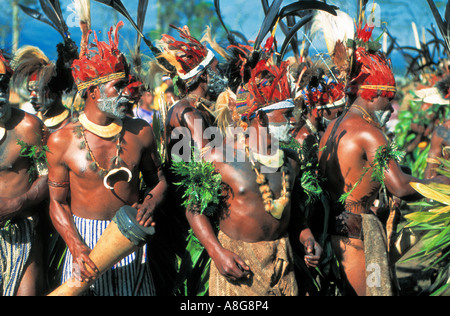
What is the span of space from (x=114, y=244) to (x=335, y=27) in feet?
9.33

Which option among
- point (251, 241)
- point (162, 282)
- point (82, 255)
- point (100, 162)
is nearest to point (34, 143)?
point (100, 162)

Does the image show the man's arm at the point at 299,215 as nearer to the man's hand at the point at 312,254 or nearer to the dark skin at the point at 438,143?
the man's hand at the point at 312,254

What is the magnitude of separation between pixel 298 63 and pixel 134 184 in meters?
3.26

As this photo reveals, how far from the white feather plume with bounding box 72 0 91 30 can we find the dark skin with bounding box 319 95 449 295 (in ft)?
7.26

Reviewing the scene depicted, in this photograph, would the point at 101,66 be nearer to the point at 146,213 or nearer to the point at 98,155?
the point at 98,155

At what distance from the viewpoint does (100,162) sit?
3.62m

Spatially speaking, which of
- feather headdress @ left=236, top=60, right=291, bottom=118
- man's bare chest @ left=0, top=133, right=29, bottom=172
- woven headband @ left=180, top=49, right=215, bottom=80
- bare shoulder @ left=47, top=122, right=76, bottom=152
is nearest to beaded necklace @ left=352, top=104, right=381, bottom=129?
feather headdress @ left=236, top=60, right=291, bottom=118

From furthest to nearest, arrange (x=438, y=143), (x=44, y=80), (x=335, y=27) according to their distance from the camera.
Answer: (x=438, y=143) < (x=44, y=80) < (x=335, y=27)

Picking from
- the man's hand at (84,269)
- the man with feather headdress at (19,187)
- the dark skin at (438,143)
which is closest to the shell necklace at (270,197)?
the man's hand at (84,269)

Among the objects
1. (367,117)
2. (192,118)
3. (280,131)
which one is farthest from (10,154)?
(367,117)

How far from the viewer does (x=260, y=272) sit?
3.45 metres

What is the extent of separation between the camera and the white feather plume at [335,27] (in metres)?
4.71

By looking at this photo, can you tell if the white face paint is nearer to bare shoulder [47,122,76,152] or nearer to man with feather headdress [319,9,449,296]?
bare shoulder [47,122,76,152]
